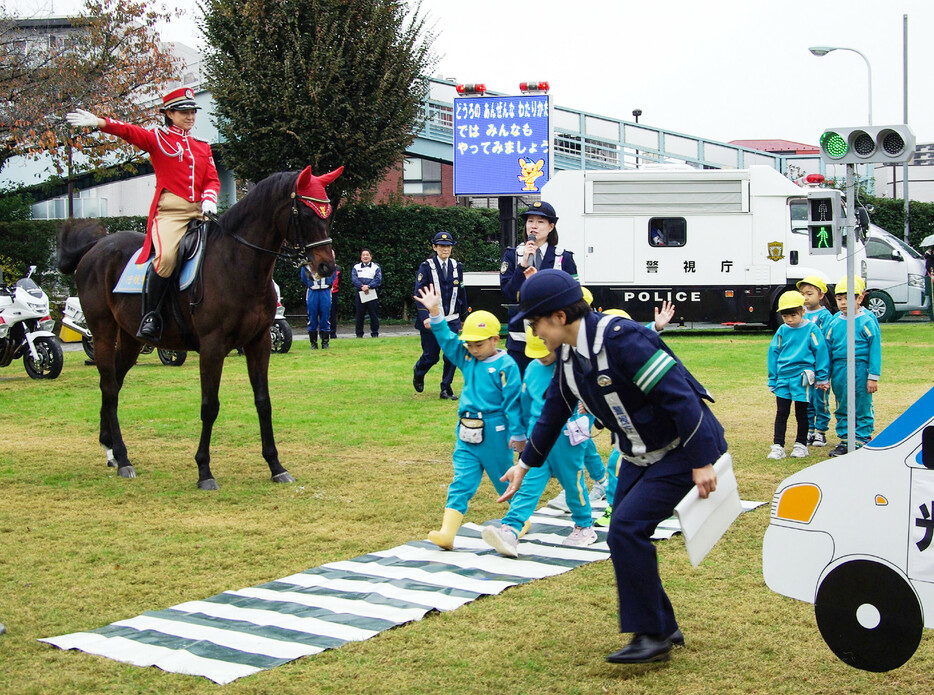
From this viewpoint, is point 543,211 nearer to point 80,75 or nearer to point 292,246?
point 292,246

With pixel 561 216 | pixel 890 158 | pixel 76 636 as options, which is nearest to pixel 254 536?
pixel 76 636

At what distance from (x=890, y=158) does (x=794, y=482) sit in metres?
5.11

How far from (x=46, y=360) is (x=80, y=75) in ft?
30.0

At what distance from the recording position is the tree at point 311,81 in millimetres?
25797

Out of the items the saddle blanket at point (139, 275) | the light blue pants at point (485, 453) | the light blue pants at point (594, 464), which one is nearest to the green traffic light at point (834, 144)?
the light blue pants at point (594, 464)

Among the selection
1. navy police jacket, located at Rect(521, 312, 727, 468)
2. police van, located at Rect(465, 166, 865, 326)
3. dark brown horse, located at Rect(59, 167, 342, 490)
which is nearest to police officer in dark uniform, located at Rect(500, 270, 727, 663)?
navy police jacket, located at Rect(521, 312, 727, 468)

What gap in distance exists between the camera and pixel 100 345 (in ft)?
31.3

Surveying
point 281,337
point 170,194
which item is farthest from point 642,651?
point 281,337

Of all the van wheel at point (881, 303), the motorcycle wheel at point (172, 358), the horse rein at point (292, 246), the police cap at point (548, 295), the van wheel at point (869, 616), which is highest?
the horse rein at point (292, 246)

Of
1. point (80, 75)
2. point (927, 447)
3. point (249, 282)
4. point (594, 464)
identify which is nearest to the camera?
point (927, 447)

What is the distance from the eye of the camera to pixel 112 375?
9.43 meters

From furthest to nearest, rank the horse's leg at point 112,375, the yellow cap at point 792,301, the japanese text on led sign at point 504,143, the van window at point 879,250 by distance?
the van window at point 879,250
the japanese text on led sign at point 504,143
the yellow cap at point 792,301
the horse's leg at point 112,375

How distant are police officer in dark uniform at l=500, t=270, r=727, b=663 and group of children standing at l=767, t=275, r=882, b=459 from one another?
5.07 meters

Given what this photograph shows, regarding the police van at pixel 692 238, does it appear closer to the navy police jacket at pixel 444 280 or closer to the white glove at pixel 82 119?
the navy police jacket at pixel 444 280
